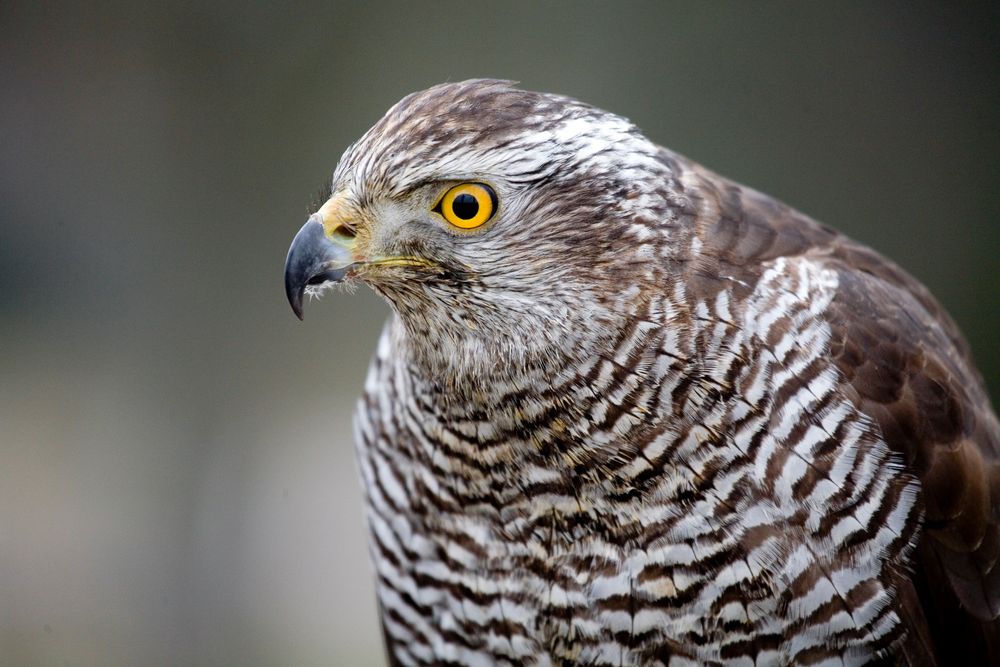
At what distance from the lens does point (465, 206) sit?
208cm

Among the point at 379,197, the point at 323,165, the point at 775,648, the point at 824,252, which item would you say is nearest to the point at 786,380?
the point at 824,252

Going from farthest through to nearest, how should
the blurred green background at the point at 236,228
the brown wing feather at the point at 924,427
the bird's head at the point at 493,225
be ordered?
the blurred green background at the point at 236,228 → the brown wing feather at the point at 924,427 → the bird's head at the point at 493,225

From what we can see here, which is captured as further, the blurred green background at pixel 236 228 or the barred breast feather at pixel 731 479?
the blurred green background at pixel 236 228

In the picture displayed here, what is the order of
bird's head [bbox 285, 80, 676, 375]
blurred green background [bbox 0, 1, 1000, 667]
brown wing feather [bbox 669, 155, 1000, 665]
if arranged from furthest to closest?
1. blurred green background [bbox 0, 1, 1000, 667]
2. brown wing feather [bbox 669, 155, 1000, 665]
3. bird's head [bbox 285, 80, 676, 375]

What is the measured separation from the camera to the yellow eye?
2.07 m

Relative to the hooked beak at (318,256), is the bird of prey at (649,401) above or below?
below

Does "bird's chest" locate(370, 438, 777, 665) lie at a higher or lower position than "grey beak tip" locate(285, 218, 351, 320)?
lower

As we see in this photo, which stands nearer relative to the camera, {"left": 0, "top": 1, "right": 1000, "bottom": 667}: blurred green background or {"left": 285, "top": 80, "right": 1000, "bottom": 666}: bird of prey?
{"left": 285, "top": 80, "right": 1000, "bottom": 666}: bird of prey

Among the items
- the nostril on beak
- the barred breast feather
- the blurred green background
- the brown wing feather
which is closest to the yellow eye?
the nostril on beak

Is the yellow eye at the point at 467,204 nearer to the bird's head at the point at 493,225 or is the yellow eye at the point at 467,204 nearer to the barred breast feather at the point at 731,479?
the bird's head at the point at 493,225

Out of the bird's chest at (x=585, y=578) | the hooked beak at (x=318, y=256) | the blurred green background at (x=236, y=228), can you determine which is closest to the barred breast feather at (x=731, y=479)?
the bird's chest at (x=585, y=578)

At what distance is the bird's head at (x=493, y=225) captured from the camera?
2068mm

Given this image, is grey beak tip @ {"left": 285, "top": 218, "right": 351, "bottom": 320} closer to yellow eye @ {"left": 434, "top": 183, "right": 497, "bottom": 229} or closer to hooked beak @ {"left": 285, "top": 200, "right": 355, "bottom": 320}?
hooked beak @ {"left": 285, "top": 200, "right": 355, "bottom": 320}

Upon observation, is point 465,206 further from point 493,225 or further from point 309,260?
point 309,260
